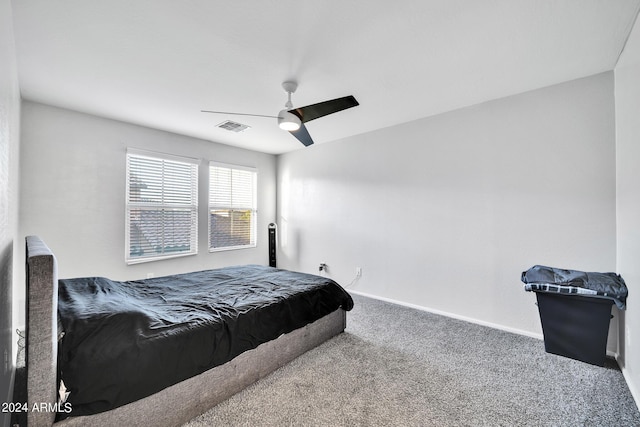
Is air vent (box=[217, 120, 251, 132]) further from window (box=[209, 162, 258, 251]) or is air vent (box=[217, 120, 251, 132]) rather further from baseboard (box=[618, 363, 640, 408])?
baseboard (box=[618, 363, 640, 408])

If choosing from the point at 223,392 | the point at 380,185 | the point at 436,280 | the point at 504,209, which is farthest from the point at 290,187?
the point at 223,392

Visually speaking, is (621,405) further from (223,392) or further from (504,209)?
(223,392)

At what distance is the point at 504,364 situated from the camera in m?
2.27

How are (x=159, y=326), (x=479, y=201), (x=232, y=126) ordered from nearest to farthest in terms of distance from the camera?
(x=159, y=326), (x=479, y=201), (x=232, y=126)

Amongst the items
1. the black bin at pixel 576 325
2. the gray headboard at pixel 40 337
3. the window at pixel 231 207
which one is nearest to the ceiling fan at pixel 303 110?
the gray headboard at pixel 40 337

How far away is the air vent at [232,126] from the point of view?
12.1ft

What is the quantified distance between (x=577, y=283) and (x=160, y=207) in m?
4.83

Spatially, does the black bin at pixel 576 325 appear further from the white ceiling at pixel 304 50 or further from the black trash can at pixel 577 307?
the white ceiling at pixel 304 50

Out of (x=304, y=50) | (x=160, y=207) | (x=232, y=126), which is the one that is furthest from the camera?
(x=160, y=207)

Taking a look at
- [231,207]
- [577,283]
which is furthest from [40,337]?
[231,207]

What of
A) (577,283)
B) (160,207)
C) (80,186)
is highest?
(80,186)

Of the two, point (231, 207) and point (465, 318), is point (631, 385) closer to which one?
point (465, 318)

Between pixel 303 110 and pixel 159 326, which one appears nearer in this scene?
pixel 159 326

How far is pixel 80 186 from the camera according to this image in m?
3.29
